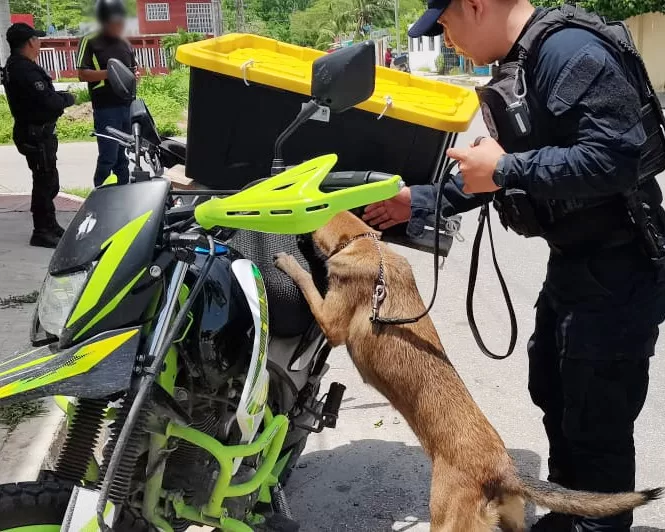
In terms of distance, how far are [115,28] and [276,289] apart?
1003 millimetres

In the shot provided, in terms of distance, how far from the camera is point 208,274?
2201 millimetres

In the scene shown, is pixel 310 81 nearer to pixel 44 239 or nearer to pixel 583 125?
pixel 583 125

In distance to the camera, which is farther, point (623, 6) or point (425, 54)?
point (425, 54)

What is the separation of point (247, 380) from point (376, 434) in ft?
6.06

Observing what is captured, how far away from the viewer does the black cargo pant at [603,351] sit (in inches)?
94.7

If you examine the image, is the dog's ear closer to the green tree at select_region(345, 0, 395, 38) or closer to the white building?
the white building

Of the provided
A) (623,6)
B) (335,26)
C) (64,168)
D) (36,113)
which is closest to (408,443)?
(36,113)

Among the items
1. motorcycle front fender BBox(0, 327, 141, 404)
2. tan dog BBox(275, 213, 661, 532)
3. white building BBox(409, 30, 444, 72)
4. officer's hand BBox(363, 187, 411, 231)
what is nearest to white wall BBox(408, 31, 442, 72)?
white building BBox(409, 30, 444, 72)

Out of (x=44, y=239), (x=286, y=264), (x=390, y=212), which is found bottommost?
(x=44, y=239)

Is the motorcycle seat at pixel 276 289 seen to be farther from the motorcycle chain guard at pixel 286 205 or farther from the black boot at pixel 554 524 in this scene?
the black boot at pixel 554 524

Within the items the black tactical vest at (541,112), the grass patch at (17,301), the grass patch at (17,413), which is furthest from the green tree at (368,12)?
the black tactical vest at (541,112)

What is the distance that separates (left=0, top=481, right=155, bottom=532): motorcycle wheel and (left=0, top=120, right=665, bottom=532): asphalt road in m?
1.35

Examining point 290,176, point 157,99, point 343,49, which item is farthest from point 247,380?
point 157,99

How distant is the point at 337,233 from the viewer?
294 centimetres
